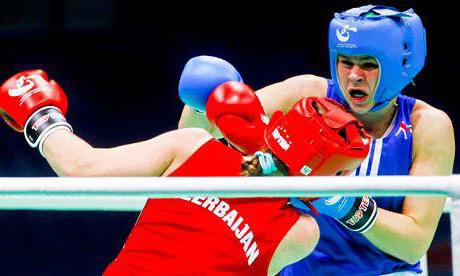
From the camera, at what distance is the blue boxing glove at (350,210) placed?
185 cm

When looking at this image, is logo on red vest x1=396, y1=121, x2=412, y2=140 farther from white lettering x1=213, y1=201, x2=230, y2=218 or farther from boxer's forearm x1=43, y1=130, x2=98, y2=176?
boxer's forearm x1=43, y1=130, x2=98, y2=176

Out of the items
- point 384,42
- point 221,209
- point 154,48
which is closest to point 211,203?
point 221,209

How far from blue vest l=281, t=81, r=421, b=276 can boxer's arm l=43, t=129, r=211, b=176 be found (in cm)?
59

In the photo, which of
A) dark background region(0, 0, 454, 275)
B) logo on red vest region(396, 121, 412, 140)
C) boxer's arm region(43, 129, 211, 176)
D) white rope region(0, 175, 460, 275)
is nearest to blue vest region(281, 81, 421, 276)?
logo on red vest region(396, 121, 412, 140)

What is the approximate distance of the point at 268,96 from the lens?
2.21 m

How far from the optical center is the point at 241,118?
1.71 meters

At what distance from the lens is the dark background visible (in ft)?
12.3

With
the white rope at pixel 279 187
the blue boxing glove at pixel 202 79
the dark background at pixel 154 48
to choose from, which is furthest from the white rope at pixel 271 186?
the dark background at pixel 154 48

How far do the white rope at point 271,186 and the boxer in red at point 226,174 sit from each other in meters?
0.18

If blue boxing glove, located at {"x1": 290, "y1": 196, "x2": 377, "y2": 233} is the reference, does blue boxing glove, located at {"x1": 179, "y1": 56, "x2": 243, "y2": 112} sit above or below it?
above

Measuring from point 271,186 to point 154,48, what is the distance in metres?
2.55

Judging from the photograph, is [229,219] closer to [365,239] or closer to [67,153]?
[67,153]

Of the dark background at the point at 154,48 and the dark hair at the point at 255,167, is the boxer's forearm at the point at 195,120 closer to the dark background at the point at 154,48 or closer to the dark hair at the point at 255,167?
the dark hair at the point at 255,167

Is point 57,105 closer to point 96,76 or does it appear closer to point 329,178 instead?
point 329,178
